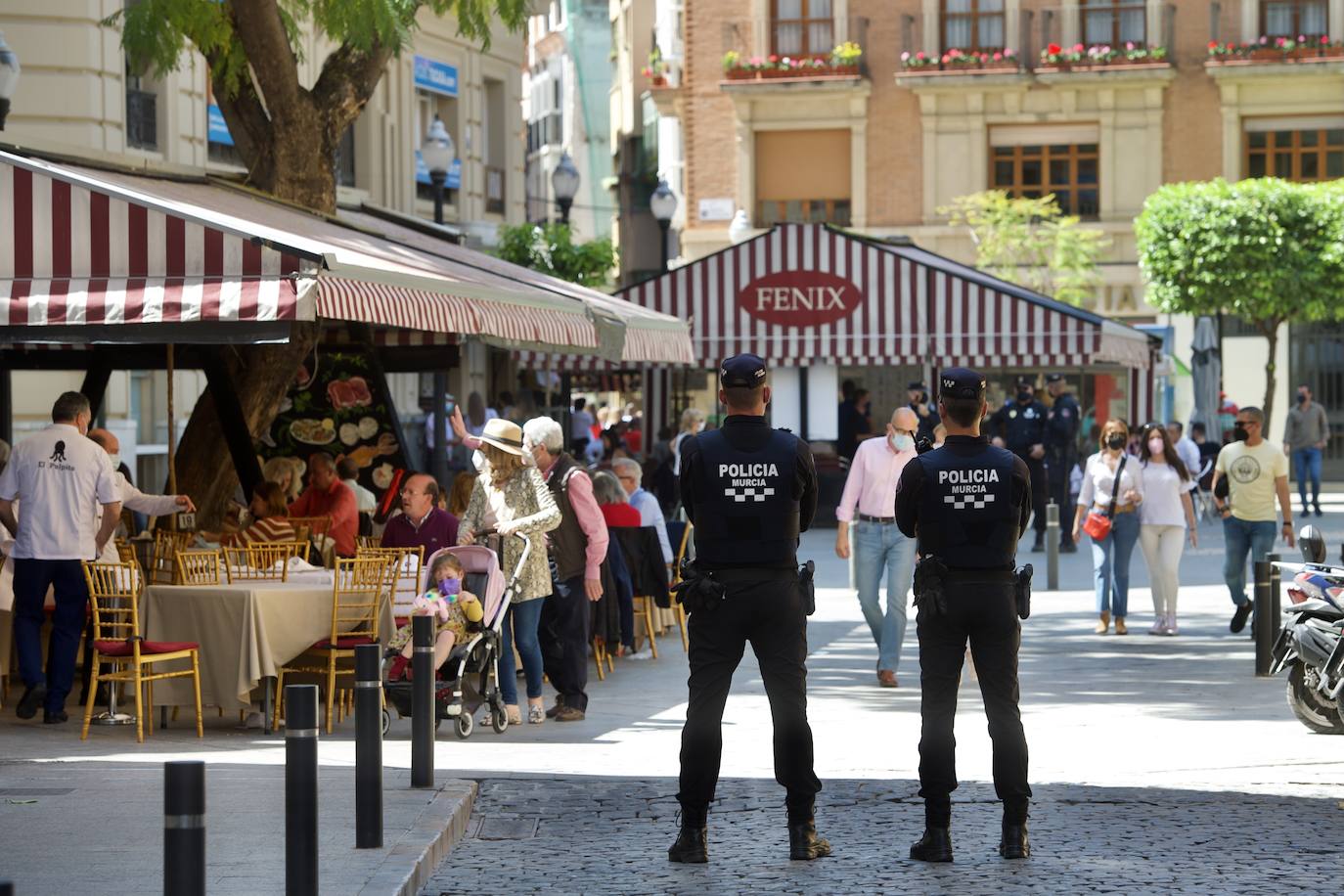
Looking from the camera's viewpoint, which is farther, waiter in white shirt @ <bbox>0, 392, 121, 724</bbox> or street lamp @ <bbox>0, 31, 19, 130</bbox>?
street lamp @ <bbox>0, 31, 19, 130</bbox>

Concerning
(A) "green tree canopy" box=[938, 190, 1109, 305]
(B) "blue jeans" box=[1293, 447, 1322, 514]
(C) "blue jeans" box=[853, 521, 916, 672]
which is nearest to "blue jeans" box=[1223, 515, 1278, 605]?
(C) "blue jeans" box=[853, 521, 916, 672]

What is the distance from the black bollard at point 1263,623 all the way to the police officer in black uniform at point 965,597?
5996mm

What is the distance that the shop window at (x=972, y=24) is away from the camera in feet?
149

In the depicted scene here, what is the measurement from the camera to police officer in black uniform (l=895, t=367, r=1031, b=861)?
8.19 metres

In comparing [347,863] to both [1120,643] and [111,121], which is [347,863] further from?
[111,121]

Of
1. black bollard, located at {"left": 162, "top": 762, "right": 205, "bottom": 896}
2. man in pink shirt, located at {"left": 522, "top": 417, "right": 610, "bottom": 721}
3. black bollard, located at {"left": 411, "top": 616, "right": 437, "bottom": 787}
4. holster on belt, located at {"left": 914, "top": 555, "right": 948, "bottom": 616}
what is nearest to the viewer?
black bollard, located at {"left": 162, "top": 762, "right": 205, "bottom": 896}

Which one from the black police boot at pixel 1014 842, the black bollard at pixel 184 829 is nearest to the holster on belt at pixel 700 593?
the black police boot at pixel 1014 842

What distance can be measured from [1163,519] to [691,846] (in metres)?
9.23

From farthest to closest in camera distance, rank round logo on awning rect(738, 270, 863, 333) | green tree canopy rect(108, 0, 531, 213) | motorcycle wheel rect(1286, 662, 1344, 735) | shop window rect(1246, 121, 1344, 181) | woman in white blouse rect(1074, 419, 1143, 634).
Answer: shop window rect(1246, 121, 1344, 181), round logo on awning rect(738, 270, 863, 333), woman in white blouse rect(1074, 419, 1143, 634), green tree canopy rect(108, 0, 531, 213), motorcycle wheel rect(1286, 662, 1344, 735)

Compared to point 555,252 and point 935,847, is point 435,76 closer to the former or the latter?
point 555,252

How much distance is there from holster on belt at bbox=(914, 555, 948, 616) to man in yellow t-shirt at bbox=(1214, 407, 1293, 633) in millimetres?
8584

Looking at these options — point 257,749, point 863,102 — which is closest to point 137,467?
point 257,749

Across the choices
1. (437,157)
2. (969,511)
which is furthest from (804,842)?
(437,157)

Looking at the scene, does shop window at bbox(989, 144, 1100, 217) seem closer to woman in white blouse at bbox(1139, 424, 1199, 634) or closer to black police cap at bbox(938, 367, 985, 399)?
woman in white blouse at bbox(1139, 424, 1199, 634)
